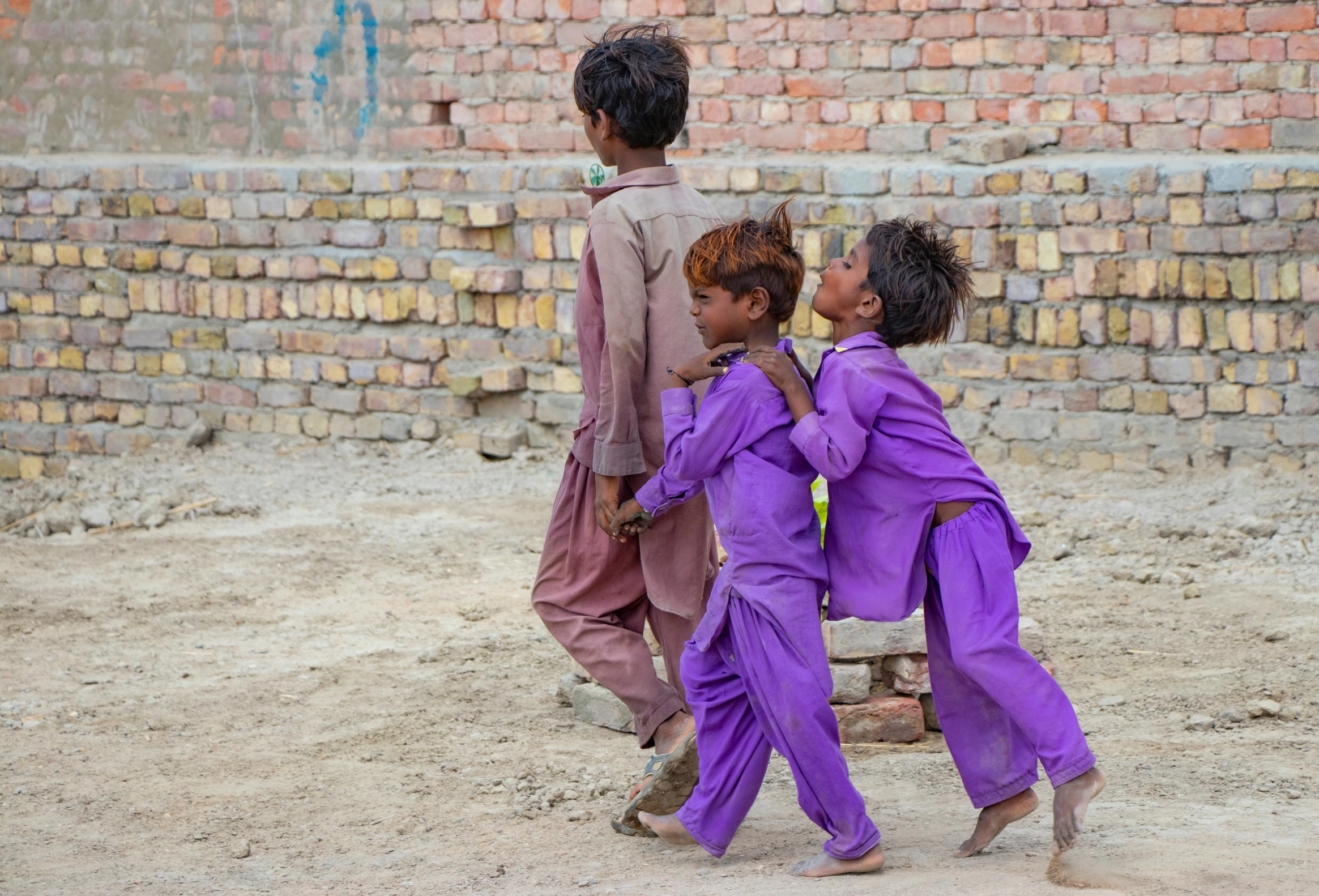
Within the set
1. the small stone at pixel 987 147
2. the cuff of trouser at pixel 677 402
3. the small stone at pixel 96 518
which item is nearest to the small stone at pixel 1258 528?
the small stone at pixel 987 147

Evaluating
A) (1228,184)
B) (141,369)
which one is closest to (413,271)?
(141,369)

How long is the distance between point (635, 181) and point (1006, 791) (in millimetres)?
1482

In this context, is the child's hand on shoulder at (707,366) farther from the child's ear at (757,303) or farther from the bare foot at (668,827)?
the bare foot at (668,827)

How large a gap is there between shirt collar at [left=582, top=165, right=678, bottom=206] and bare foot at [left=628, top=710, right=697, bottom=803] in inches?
46.0

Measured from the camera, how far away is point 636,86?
298 cm

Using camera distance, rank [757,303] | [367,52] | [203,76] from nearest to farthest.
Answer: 1. [757,303]
2. [367,52]
3. [203,76]

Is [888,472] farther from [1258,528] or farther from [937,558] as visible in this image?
[1258,528]

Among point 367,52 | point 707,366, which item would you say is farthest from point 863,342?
point 367,52

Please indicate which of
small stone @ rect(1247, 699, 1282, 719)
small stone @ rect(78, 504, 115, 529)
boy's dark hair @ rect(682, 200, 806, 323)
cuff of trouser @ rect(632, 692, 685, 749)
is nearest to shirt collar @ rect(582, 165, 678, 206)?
boy's dark hair @ rect(682, 200, 806, 323)

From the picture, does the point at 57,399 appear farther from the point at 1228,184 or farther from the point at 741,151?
the point at 1228,184

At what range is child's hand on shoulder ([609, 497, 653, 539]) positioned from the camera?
3.01m

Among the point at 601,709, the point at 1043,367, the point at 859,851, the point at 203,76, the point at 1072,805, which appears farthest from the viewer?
the point at 203,76

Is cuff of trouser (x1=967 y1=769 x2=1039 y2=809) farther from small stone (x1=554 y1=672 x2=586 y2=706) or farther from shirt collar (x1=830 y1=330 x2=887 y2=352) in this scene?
small stone (x1=554 y1=672 x2=586 y2=706)

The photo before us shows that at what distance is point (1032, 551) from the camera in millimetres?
5406
